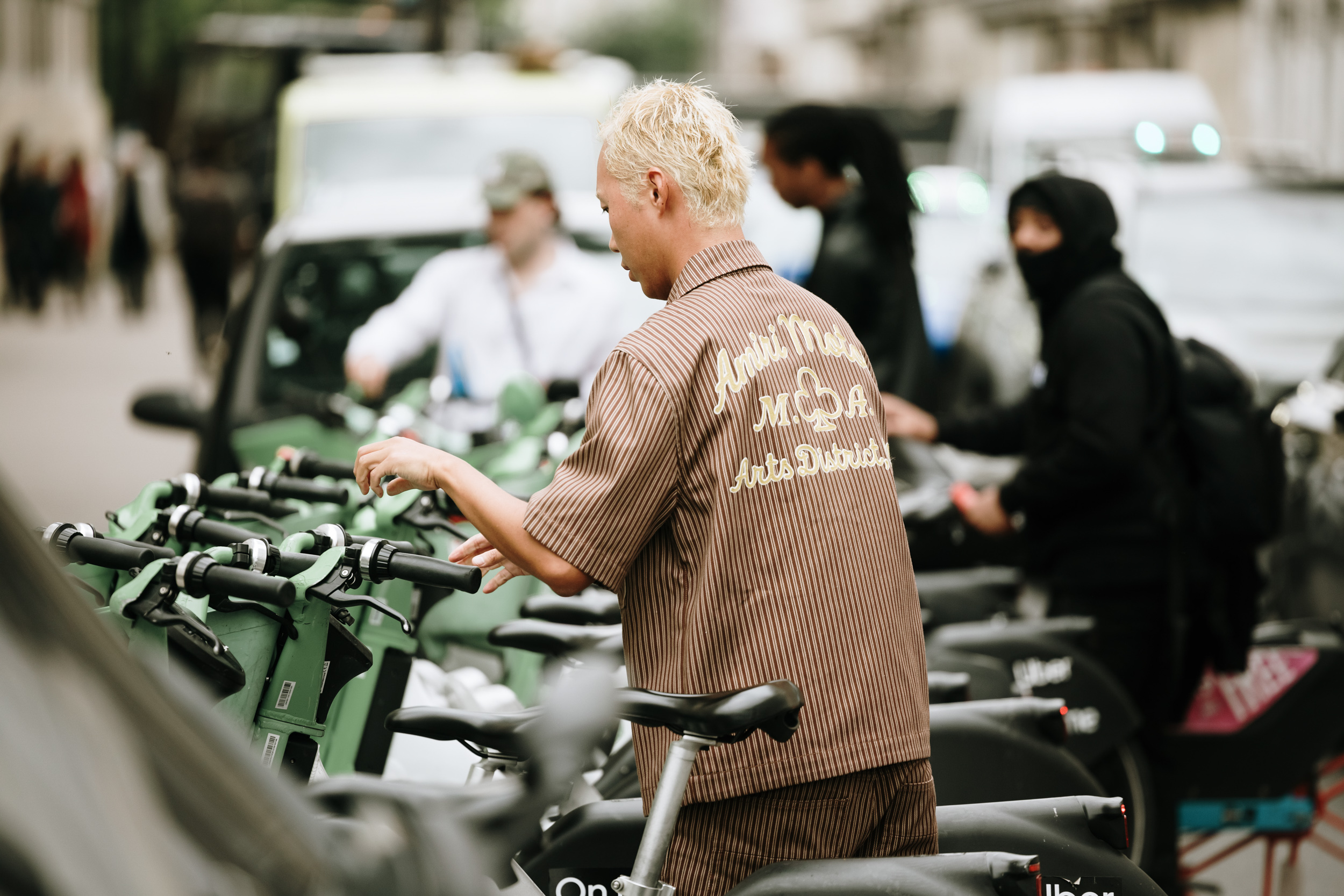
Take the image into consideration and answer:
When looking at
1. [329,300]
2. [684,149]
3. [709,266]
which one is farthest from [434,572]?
[329,300]

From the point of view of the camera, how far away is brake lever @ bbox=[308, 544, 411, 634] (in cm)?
244

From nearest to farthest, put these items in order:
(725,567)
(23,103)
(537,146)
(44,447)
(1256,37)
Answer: (725,567)
(537,146)
(44,447)
(1256,37)
(23,103)

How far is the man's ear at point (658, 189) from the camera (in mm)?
2402

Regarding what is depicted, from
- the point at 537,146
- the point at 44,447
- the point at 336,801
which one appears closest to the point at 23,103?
the point at 44,447

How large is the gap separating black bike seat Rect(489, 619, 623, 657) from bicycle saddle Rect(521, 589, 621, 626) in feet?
0.59

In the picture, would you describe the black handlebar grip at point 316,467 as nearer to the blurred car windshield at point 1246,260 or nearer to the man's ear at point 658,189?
the man's ear at point 658,189

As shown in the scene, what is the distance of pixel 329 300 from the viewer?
6172mm

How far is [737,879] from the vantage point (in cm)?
240

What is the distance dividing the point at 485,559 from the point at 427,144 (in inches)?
254

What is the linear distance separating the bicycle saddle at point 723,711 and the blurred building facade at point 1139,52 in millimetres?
7889

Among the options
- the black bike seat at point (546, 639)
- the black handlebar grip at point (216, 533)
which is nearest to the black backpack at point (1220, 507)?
the black bike seat at point (546, 639)

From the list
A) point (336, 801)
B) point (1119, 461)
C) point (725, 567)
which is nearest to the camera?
point (336, 801)

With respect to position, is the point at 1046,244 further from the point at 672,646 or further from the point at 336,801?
the point at 336,801

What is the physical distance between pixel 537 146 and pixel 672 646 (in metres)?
6.27
